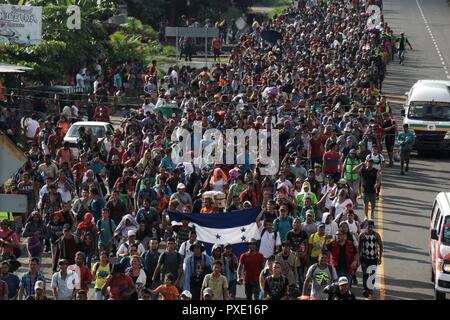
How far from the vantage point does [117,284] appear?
19344 millimetres

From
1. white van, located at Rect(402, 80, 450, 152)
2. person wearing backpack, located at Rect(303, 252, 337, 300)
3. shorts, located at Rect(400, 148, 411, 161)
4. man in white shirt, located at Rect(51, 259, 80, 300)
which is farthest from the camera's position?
white van, located at Rect(402, 80, 450, 152)

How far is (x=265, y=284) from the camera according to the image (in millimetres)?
19953

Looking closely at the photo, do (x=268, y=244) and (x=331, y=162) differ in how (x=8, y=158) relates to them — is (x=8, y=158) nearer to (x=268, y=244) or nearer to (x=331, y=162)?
(x=268, y=244)

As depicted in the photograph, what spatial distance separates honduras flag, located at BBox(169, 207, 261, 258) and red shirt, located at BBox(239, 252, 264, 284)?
189 centimetres

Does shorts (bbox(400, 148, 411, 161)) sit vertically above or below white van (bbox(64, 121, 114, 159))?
below

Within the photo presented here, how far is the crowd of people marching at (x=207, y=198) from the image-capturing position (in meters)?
20.3

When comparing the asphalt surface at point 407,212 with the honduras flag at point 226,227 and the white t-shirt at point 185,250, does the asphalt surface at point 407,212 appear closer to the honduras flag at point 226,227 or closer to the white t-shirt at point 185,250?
the honduras flag at point 226,227

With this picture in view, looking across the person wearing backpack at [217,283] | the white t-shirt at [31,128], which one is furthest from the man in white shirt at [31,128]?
the person wearing backpack at [217,283]

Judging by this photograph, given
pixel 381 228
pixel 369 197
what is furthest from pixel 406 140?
pixel 369 197

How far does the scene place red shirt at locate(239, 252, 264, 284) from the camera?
69.4ft

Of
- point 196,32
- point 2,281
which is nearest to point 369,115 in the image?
point 196,32

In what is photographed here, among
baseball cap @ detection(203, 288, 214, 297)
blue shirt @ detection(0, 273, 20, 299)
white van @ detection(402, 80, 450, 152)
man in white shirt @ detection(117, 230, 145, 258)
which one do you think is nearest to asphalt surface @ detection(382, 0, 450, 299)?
white van @ detection(402, 80, 450, 152)

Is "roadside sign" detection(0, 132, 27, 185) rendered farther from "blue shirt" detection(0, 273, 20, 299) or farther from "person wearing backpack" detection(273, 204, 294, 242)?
"person wearing backpack" detection(273, 204, 294, 242)

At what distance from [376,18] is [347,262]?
147 ft
